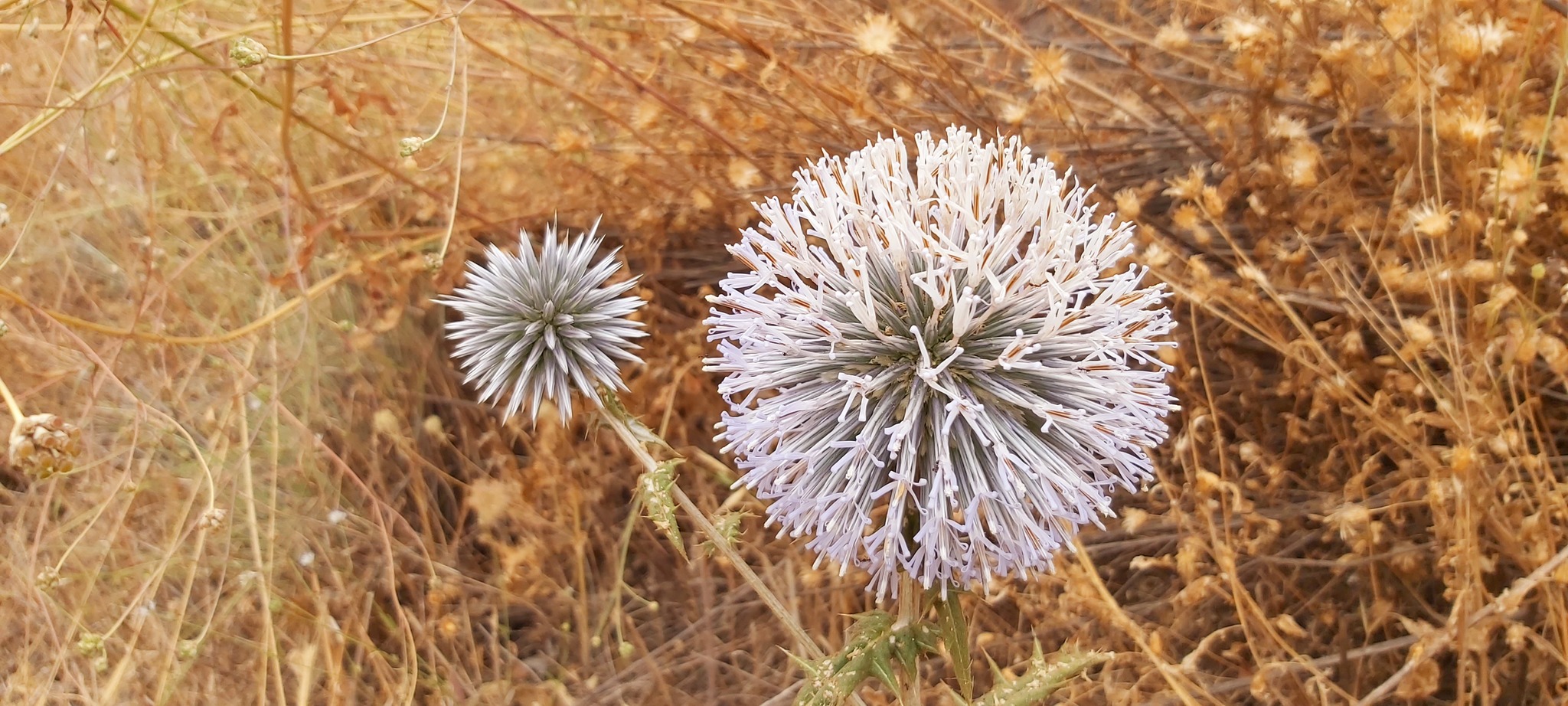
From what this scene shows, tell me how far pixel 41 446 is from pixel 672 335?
162 cm

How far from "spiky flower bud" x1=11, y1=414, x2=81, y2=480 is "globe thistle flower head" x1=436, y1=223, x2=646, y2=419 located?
0.63m

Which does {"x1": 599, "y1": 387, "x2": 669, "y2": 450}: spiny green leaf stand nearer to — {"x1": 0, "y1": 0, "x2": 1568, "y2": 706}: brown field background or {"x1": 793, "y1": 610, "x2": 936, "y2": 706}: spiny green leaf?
{"x1": 793, "y1": 610, "x2": 936, "y2": 706}: spiny green leaf

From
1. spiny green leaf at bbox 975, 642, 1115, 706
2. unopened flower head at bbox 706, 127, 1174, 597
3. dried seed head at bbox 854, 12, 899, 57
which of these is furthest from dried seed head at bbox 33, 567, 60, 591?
dried seed head at bbox 854, 12, 899, 57

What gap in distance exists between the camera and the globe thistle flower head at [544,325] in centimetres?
175

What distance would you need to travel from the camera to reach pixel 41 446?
1421mm

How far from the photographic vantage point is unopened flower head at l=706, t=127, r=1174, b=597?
1311 mm

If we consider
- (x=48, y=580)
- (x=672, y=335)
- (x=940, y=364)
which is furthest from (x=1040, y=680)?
(x=48, y=580)

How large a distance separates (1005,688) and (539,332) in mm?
1082

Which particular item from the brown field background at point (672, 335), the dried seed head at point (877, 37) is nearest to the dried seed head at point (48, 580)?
the brown field background at point (672, 335)

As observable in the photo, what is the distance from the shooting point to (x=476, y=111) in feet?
8.93

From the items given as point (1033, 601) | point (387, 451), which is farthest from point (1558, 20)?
point (387, 451)

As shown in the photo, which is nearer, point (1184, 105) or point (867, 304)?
point (867, 304)

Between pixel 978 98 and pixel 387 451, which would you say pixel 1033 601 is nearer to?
pixel 978 98

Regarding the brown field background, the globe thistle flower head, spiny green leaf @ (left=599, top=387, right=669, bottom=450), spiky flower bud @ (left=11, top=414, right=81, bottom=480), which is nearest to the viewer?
spiky flower bud @ (left=11, top=414, right=81, bottom=480)
